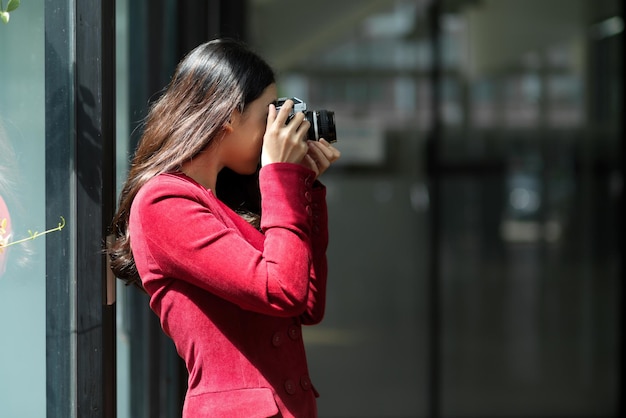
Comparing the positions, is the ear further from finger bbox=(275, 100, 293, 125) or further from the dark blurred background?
the dark blurred background

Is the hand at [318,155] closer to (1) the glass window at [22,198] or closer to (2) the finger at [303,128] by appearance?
(2) the finger at [303,128]

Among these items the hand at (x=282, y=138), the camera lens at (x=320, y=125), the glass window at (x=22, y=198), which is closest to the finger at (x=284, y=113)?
the hand at (x=282, y=138)

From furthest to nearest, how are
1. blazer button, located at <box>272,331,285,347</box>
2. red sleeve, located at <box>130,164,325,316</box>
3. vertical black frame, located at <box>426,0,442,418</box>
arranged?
vertical black frame, located at <box>426,0,442,418</box> < blazer button, located at <box>272,331,285,347</box> < red sleeve, located at <box>130,164,325,316</box>

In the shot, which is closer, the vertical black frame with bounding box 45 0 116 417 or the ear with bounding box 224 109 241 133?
the ear with bounding box 224 109 241 133

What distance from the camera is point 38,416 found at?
1.82 meters

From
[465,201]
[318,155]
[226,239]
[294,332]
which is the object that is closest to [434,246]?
[465,201]

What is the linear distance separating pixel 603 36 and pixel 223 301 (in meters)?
4.46

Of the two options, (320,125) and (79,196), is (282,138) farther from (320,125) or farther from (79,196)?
(79,196)

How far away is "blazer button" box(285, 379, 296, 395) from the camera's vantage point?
1.53 meters

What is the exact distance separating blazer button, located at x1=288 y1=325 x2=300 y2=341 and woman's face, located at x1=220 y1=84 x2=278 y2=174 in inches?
12.6

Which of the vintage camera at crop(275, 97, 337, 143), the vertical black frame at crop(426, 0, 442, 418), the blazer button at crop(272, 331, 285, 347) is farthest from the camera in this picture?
the vertical black frame at crop(426, 0, 442, 418)

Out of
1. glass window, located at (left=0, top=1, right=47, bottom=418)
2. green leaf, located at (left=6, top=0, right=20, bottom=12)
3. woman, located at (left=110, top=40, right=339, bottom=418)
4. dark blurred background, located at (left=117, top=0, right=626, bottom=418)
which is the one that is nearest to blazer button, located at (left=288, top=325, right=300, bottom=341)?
woman, located at (left=110, top=40, right=339, bottom=418)

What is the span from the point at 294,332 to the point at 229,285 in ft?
0.72

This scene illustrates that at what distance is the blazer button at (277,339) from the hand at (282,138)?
312mm
